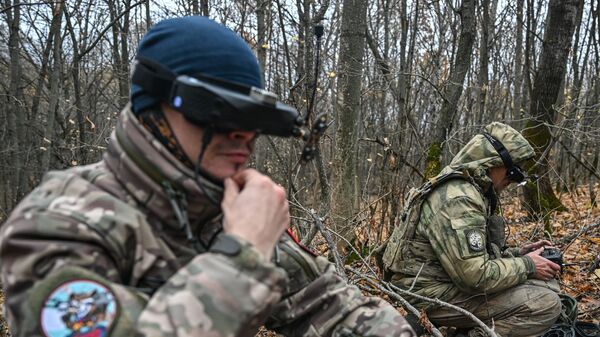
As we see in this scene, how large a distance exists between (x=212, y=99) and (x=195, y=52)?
5.9 inches

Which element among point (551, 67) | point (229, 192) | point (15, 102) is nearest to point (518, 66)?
point (551, 67)

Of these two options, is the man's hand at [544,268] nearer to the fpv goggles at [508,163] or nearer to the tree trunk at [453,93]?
the fpv goggles at [508,163]


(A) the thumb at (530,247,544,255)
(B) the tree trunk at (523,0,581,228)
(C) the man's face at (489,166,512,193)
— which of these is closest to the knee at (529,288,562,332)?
(A) the thumb at (530,247,544,255)

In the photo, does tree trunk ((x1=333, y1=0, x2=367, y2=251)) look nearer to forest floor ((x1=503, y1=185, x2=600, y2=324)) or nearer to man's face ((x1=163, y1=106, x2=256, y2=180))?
forest floor ((x1=503, y1=185, x2=600, y2=324))

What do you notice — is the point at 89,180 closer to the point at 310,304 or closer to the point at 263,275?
the point at 263,275

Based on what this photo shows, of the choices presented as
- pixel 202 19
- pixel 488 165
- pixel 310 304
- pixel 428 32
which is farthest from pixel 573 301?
pixel 428 32

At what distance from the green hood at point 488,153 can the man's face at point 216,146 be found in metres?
2.54

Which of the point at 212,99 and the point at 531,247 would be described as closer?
the point at 212,99

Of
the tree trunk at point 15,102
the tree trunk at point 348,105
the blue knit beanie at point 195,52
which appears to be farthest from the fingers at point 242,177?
the tree trunk at point 15,102

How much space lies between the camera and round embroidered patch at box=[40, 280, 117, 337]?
1.03 meters

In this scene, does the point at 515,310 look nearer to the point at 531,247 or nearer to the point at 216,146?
the point at 531,247

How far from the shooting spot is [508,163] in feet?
11.7

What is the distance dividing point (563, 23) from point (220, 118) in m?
6.07

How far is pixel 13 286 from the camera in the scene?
106cm
